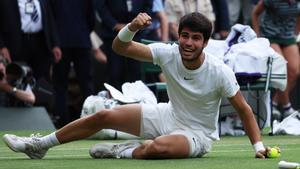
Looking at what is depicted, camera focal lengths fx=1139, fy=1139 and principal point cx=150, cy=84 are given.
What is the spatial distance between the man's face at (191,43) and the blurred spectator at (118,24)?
7.02 meters

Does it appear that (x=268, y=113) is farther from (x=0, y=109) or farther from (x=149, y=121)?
(x=149, y=121)

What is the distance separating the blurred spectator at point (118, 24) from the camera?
54.7ft

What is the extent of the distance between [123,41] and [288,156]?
74.6 inches

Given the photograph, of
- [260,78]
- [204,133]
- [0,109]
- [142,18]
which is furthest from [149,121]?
[0,109]

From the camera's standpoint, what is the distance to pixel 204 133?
A: 9953 mm

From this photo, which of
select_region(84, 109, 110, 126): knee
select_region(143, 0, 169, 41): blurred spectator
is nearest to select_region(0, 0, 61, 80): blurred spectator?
select_region(143, 0, 169, 41): blurred spectator

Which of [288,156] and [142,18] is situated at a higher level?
[142,18]

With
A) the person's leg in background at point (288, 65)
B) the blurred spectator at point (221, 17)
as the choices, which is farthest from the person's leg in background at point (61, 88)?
the person's leg in background at point (288, 65)

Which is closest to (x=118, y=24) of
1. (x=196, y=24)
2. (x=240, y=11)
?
(x=240, y=11)

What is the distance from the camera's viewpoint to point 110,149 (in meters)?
10.0

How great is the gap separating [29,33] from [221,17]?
140 inches

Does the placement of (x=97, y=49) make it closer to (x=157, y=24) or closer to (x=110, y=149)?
(x=157, y=24)

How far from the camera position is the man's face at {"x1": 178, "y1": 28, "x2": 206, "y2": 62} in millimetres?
9539

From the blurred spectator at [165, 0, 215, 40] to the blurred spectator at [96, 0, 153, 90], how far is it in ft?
3.58
